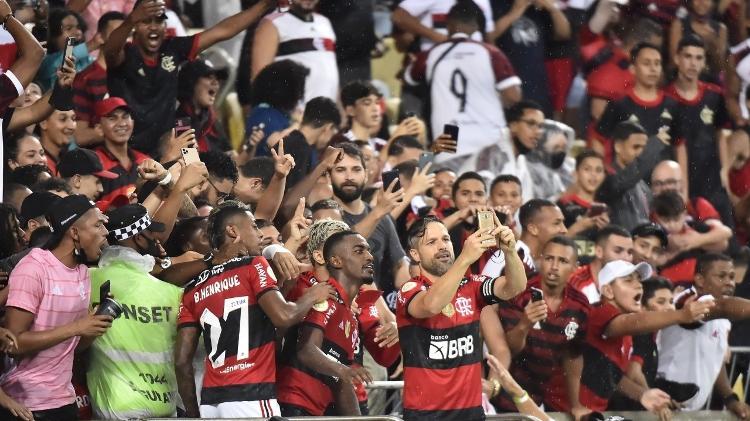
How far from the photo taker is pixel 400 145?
12.5 metres

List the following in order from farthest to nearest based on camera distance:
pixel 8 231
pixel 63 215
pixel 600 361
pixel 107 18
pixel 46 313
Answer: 1. pixel 107 18
2. pixel 600 361
3. pixel 8 231
4. pixel 63 215
5. pixel 46 313

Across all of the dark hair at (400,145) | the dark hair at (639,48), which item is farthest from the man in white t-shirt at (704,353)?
the dark hair at (639,48)

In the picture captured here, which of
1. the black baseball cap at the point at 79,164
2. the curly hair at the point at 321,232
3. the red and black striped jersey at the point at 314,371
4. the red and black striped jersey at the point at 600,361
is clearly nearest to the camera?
the red and black striped jersey at the point at 314,371

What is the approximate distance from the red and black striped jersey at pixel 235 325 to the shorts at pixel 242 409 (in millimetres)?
25

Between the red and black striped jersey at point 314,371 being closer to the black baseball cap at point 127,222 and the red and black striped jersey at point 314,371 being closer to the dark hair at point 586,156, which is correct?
the black baseball cap at point 127,222

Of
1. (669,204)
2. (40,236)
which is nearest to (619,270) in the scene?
(669,204)

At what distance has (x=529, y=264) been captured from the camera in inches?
449

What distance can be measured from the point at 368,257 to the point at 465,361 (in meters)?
0.80

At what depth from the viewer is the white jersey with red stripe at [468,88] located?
13594 mm

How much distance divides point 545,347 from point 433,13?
14.4ft

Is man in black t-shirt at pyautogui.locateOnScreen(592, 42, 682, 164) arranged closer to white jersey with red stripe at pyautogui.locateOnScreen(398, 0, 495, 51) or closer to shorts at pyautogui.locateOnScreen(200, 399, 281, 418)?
white jersey with red stripe at pyautogui.locateOnScreen(398, 0, 495, 51)

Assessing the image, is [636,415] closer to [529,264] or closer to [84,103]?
[529,264]

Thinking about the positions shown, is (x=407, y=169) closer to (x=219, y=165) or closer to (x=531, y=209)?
(x=531, y=209)

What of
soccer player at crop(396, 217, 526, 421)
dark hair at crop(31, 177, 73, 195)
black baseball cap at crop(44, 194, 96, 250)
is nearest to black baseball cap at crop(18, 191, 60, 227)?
dark hair at crop(31, 177, 73, 195)
